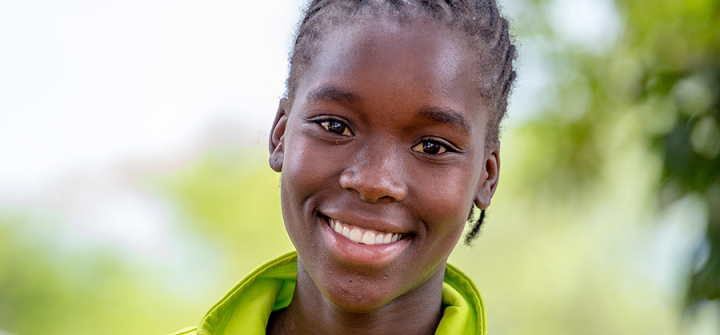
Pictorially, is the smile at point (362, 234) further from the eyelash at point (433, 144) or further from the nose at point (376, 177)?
the eyelash at point (433, 144)

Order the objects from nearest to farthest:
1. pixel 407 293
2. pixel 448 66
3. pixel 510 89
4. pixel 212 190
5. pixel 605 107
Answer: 1. pixel 448 66
2. pixel 407 293
3. pixel 510 89
4. pixel 605 107
5. pixel 212 190

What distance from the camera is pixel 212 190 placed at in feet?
20.7

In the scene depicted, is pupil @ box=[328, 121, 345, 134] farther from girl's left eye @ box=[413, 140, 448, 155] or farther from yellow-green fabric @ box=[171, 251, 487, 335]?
yellow-green fabric @ box=[171, 251, 487, 335]

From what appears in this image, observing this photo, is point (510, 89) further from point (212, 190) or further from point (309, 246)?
point (212, 190)

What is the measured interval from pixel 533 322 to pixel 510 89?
4939 millimetres

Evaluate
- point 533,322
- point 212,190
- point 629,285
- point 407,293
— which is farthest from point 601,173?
point 407,293

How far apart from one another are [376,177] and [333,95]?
200mm

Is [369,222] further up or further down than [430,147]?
further down

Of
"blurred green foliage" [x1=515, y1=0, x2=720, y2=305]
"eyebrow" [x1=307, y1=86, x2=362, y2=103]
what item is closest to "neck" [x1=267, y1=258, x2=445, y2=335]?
"eyebrow" [x1=307, y1=86, x2=362, y2=103]

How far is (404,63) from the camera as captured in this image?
1.44 m

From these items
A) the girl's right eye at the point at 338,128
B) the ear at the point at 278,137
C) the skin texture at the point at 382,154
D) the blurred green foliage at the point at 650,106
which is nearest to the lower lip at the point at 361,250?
the skin texture at the point at 382,154

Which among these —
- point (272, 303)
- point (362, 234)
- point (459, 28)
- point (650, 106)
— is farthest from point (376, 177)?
point (650, 106)

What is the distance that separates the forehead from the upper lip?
244 mm

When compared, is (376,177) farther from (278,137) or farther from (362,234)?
(278,137)
